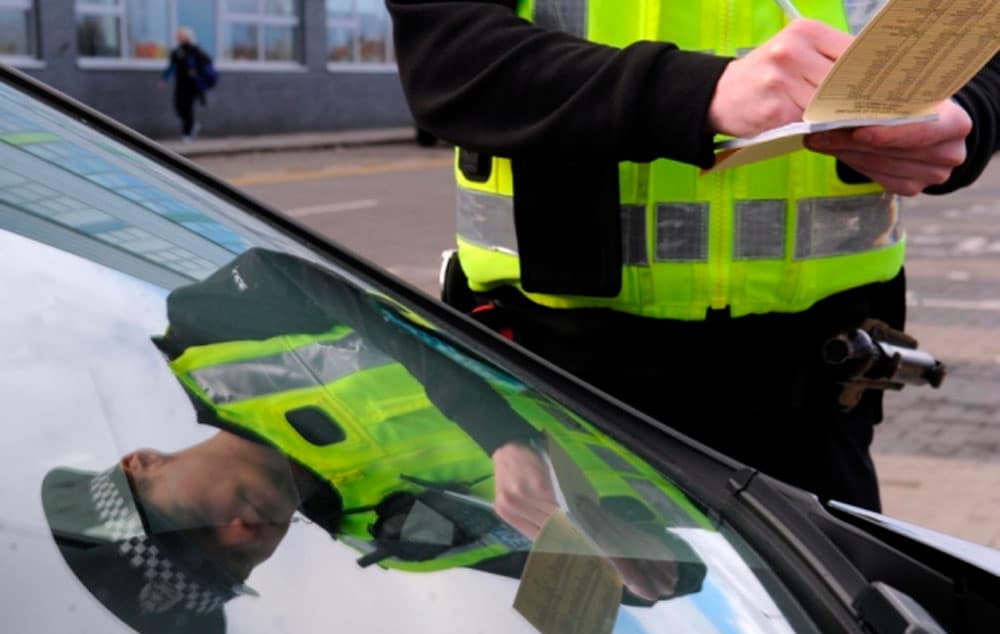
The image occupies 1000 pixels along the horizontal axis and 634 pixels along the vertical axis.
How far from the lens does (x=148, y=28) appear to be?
19.9 metres

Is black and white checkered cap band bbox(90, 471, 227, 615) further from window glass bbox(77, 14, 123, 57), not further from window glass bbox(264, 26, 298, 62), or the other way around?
window glass bbox(264, 26, 298, 62)

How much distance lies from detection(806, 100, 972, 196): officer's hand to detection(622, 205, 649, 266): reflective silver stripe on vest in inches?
9.6

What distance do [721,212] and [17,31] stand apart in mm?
17589

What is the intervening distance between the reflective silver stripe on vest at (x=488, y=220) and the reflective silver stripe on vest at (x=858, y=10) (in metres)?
0.44

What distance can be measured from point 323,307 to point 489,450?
21 cm

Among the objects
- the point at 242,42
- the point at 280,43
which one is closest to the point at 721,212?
the point at 242,42

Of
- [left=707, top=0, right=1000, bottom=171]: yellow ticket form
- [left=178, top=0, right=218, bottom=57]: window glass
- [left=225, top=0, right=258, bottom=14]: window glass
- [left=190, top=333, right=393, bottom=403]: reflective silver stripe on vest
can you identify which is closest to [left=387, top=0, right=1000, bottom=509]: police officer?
[left=707, top=0, right=1000, bottom=171]: yellow ticket form

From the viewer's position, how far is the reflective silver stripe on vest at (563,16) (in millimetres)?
1843

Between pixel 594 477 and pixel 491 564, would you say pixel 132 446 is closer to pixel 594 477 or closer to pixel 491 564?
pixel 491 564

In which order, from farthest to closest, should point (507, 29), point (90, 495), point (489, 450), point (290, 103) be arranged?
point (290, 103)
point (507, 29)
point (489, 450)
point (90, 495)

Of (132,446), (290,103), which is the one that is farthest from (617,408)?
(290,103)

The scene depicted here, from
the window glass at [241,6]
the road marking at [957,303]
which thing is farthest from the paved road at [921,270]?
the window glass at [241,6]

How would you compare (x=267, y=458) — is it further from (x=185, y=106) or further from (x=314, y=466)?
(x=185, y=106)

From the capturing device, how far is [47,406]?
120 centimetres
